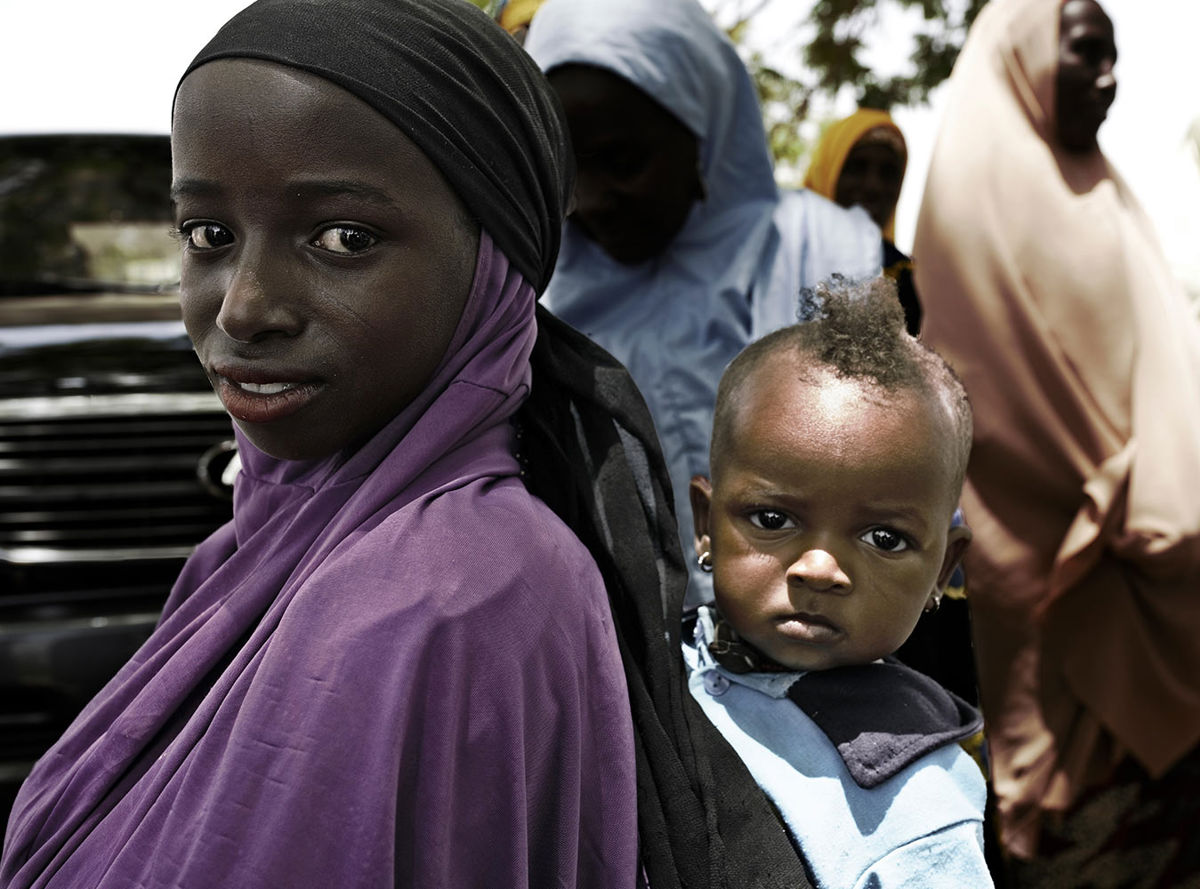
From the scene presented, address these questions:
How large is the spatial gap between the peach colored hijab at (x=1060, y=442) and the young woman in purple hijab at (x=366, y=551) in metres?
2.31

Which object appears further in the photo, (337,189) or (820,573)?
(820,573)

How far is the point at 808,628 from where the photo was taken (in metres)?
1.35

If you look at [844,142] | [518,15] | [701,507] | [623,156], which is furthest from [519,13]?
[844,142]

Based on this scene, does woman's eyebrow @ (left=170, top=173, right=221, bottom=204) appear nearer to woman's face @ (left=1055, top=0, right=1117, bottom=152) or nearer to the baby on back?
the baby on back

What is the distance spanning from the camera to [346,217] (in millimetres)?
1089

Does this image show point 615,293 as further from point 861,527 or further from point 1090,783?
point 1090,783

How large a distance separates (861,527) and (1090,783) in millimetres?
2379

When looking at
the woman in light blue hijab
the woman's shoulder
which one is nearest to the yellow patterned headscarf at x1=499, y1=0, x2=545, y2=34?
the woman in light blue hijab

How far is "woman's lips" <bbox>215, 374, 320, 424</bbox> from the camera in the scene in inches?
44.9

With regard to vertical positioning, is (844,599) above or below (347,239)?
below

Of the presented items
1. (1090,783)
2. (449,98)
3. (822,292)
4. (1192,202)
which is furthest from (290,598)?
(1192,202)

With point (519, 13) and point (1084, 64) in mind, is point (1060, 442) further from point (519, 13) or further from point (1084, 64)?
point (519, 13)

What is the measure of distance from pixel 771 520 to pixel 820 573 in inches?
4.5

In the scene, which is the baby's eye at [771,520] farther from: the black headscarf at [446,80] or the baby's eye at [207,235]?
the baby's eye at [207,235]
